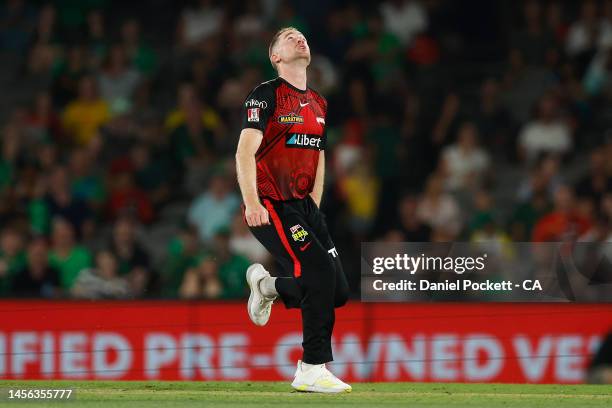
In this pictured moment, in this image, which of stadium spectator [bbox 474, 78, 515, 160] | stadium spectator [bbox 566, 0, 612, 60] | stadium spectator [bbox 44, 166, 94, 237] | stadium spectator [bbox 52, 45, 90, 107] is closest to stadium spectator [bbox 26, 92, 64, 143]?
stadium spectator [bbox 52, 45, 90, 107]

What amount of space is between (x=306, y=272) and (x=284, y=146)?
777mm

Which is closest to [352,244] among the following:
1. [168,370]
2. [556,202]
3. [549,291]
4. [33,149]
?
[556,202]

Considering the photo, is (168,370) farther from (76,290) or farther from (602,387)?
(602,387)

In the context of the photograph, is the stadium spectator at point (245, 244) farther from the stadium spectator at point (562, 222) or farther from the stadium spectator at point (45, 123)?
the stadium spectator at point (45, 123)

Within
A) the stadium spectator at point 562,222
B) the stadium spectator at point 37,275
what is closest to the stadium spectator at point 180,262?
the stadium spectator at point 37,275

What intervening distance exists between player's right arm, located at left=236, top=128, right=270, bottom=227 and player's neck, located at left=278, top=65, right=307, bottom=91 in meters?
0.54

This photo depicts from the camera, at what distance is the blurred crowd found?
47.1ft

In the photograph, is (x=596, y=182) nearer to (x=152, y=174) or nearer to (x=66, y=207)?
(x=152, y=174)

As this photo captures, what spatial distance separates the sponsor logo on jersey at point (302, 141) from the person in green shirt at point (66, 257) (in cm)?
573

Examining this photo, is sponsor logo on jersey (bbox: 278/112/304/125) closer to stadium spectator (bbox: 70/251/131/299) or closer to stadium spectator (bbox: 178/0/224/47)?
stadium spectator (bbox: 70/251/131/299)

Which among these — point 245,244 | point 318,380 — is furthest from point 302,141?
point 245,244

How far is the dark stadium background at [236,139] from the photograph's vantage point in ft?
42.9

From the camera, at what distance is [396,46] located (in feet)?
56.6

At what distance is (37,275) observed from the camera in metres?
13.9
